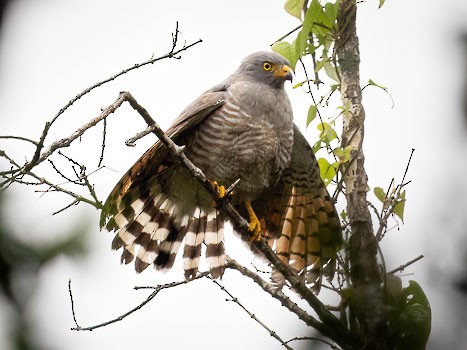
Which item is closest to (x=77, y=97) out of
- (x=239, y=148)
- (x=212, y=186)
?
(x=212, y=186)

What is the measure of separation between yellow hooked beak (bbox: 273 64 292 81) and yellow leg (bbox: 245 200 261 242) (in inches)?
37.8

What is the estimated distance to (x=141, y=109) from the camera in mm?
2678

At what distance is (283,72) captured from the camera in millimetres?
4699

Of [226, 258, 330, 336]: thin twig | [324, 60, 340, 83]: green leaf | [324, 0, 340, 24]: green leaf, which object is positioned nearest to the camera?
[226, 258, 330, 336]: thin twig

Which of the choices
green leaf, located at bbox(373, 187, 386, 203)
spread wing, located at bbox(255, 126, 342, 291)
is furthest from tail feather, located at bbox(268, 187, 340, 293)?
green leaf, located at bbox(373, 187, 386, 203)

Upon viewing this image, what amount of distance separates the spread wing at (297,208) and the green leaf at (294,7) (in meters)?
1.12

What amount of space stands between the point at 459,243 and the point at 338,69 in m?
2.90

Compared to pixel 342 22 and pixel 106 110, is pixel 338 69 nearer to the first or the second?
pixel 342 22

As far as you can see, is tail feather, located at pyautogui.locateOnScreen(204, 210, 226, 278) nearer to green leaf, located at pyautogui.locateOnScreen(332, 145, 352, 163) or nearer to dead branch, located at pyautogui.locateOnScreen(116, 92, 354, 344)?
dead branch, located at pyautogui.locateOnScreen(116, 92, 354, 344)

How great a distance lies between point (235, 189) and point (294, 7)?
4.43 feet

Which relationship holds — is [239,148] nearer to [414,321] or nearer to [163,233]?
[163,233]

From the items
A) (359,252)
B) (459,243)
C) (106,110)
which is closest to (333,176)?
(106,110)

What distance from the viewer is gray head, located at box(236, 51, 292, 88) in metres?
4.68

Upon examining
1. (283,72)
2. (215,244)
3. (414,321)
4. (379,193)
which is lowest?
(414,321)
